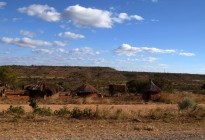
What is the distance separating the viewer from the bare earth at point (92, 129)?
14883 mm

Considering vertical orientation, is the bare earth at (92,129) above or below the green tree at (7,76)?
below

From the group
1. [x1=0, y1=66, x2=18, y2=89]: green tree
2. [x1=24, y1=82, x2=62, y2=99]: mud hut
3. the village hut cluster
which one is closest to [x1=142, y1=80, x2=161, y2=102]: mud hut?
the village hut cluster

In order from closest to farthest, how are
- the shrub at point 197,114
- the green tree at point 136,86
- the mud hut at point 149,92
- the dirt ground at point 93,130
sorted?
1. the dirt ground at point 93,130
2. the shrub at point 197,114
3. the mud hut at point 149,92
4. the green tree at point 136,86

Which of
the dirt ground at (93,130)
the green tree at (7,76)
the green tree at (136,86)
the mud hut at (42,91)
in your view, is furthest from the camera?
the green tree at (7,76)

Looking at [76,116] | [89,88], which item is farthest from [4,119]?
[89,88]

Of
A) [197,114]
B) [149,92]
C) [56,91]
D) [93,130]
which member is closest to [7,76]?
[56,91]

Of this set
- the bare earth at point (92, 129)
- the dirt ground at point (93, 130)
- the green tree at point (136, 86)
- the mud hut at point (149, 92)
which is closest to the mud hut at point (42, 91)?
the mud hut at point (149, 92)

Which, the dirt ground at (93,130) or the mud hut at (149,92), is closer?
the dirt ground at (93,130)

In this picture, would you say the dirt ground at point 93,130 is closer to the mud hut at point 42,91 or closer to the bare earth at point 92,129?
the bare earth at point 92,129

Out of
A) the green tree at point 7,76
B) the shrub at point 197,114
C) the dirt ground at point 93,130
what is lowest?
the dirt ground at point 93,130

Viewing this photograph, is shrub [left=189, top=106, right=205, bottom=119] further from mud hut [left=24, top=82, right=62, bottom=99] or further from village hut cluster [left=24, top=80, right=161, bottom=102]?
mud hut [left=24, top=82, right=62, bottom=99]

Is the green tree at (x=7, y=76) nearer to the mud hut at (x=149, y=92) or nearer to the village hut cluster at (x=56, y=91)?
the village hut cluster at (x=56, y=91)

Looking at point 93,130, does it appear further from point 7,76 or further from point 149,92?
point 7,76

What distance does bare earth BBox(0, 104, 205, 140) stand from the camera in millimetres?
14883
